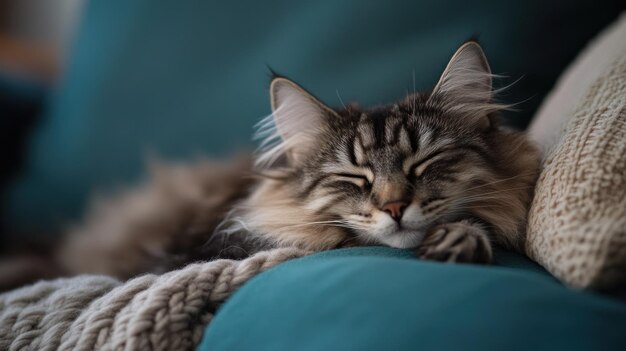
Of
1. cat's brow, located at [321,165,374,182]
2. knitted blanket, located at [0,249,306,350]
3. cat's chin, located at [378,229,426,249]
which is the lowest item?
cat's chin, located at [378,229,426,249]

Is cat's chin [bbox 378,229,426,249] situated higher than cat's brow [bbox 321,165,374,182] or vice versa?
cat's brow [bbox 321,165,374,182]

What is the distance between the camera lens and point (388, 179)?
99cm

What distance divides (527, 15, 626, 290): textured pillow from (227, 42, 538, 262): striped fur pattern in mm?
91

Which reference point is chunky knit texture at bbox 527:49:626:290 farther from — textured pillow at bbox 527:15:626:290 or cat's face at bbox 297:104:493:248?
cat's face at bbox 297:104:493:248

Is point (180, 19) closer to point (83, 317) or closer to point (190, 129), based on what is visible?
point (190, 129)

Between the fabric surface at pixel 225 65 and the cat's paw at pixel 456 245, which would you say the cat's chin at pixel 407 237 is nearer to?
the cat's paw at pixel 456 245

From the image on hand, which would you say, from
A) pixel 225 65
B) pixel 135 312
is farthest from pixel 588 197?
pixel 225 65

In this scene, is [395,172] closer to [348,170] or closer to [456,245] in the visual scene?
[348,170]

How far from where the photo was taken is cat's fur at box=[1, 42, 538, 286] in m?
0.96

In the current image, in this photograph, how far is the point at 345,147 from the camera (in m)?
1.11

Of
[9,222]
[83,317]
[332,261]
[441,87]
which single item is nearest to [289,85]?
[441,87]

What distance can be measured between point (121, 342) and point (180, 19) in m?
1.42

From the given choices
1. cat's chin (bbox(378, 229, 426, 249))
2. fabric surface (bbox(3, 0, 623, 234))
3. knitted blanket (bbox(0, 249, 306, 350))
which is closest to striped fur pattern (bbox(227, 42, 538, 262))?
cat's chin (bbox(378, 229, 426, 249))

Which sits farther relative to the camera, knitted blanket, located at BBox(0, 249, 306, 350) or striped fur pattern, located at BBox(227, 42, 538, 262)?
striped fur pattern, located at BBox(227, 42, 538, 262)
